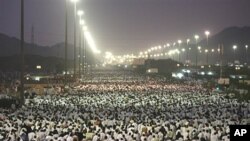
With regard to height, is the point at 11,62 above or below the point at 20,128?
above

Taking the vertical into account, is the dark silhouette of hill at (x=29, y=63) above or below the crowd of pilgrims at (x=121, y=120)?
above

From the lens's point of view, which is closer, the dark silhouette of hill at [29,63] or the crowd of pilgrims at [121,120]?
the crowd of pilgrims at [121,120]

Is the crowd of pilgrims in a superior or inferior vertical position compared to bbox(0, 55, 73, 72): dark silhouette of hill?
inferior

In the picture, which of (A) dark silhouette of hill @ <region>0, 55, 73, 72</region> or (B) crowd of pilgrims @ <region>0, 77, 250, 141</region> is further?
(A) dark silhouette of hill @ <region>0, 55, 73, 72</region>

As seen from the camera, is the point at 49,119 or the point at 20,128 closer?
the point at 20,128

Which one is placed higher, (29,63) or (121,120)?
(29,63)

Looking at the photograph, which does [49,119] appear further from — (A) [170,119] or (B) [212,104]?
(B) [212,104]

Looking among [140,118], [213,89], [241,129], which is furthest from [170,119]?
[213,89]

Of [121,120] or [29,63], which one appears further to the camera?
[29,63]
